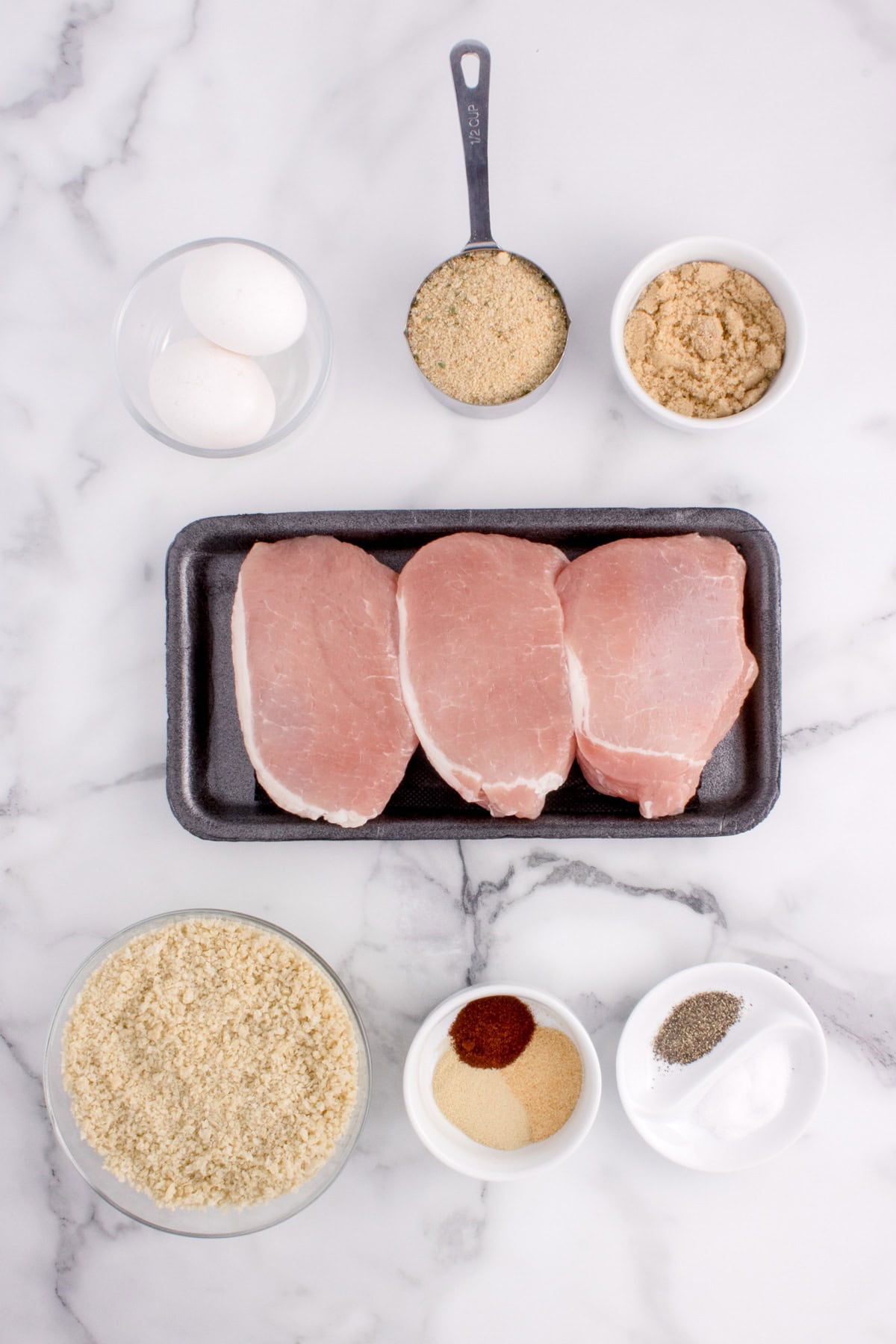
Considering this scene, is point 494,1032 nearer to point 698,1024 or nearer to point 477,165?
point 698,1024

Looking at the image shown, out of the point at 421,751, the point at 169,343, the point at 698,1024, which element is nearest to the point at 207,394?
the point at 169,343

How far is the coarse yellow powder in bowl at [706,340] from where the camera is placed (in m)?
1.42

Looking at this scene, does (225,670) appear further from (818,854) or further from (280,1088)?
(818,854)

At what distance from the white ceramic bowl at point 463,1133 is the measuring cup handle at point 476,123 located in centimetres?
129

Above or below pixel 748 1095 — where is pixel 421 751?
above

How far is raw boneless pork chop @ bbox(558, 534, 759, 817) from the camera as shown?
1.40m

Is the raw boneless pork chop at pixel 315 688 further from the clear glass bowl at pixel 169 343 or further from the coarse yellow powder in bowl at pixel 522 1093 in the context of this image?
the coarse yellow powder in bowl at pixel 522 1093

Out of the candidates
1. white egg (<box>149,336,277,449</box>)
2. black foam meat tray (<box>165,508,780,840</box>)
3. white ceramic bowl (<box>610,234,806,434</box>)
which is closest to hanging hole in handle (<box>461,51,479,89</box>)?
white ceramic bowl (<box>610,234,806,434</box>)

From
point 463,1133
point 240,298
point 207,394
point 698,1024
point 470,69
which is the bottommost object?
point 463,1133

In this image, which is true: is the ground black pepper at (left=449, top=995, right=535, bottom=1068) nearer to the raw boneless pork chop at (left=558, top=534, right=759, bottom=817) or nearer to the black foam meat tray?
the black foam meat tray

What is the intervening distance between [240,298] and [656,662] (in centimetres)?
86

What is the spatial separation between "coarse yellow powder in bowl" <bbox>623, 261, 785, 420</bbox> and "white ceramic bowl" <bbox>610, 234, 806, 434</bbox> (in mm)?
13

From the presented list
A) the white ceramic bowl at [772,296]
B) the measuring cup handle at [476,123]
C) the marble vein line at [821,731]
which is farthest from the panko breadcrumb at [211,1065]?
the measuring cup handle at [476,123]

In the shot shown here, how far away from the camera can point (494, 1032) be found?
1457 millimetres
